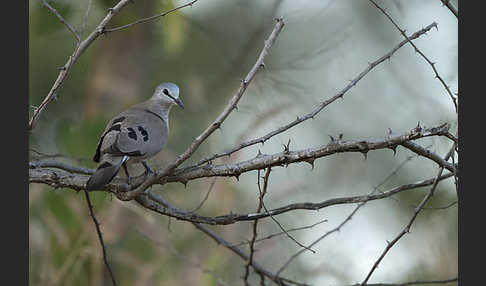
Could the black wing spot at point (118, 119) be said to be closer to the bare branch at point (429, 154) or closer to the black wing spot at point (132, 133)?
the black wing spot at point (132, 133)

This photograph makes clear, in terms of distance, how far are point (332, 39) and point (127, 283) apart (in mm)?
3880

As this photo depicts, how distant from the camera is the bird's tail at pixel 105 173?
9.58 feet

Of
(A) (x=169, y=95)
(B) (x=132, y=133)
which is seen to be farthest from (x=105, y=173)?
(A) (x=169, y=95)

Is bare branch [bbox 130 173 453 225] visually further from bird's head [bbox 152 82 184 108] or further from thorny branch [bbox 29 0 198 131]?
bird's head [bbox 152 82 184 108]

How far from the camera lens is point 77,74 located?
28.8ft

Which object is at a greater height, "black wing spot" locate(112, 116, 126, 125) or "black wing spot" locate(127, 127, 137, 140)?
"black wing spot" locate(112, 116, 126, 125)

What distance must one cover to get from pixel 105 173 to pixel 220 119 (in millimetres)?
843

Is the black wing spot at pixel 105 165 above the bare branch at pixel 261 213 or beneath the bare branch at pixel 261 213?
above

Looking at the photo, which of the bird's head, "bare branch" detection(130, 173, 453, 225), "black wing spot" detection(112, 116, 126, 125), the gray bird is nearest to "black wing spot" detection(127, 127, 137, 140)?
the gray bird

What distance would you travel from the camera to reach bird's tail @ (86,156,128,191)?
2.92 m

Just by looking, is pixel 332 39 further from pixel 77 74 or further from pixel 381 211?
pixel 77 74

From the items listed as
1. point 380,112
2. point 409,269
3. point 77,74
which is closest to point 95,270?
point 409,269

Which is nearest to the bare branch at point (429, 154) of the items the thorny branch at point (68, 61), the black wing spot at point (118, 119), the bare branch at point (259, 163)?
the bare branch at point (259, 163)

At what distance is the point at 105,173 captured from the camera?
3.04 m
